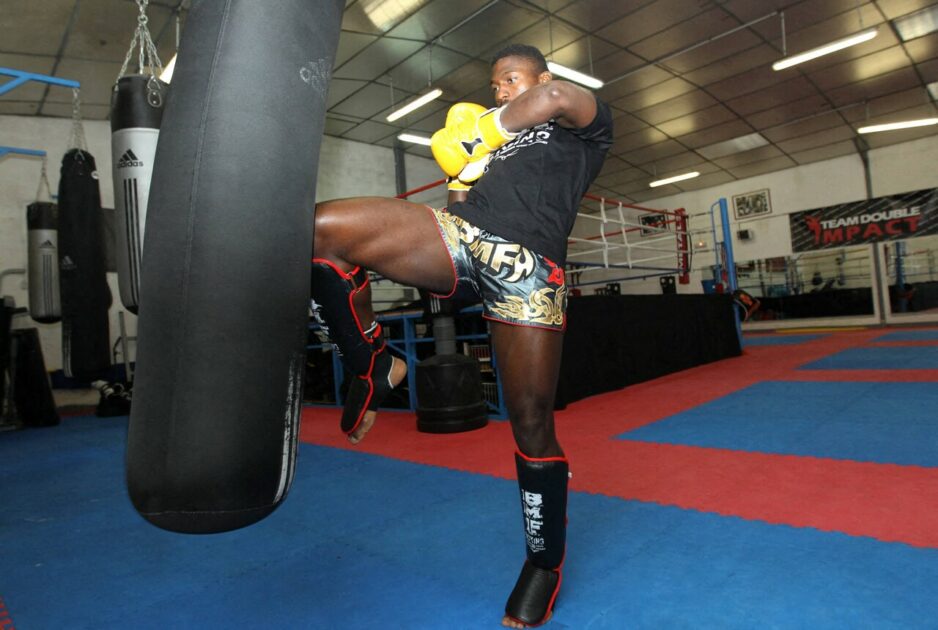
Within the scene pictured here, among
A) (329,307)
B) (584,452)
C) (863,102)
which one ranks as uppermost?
(863,102)

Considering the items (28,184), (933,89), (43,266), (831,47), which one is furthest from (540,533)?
(933,89)

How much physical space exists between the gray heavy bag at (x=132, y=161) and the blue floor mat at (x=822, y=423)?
272cm

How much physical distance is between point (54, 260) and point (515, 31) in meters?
6.14

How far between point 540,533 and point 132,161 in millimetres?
1586

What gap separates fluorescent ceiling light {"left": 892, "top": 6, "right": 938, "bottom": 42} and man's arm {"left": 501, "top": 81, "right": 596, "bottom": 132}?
30.6 ft

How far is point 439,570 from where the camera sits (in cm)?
170

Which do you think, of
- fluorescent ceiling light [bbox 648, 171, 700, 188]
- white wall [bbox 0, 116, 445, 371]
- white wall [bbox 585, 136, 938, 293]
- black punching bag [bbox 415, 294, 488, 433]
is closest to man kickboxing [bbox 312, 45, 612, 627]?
black punching bag [bbox 415, 294, 488, 433]

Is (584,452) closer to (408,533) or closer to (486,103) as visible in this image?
(408,533)

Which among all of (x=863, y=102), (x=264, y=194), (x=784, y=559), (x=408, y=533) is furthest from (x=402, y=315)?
(x=863, y=102)

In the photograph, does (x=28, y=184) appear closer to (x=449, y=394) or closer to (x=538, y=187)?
(x=449, y=394)

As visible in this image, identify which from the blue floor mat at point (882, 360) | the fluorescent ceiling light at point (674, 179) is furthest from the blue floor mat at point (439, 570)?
the fluorescent ceiling light at point (674, 179)

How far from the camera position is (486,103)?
9.86m

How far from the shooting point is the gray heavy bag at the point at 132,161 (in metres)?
1.68

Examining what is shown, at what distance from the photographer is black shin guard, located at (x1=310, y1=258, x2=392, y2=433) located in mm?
1037
